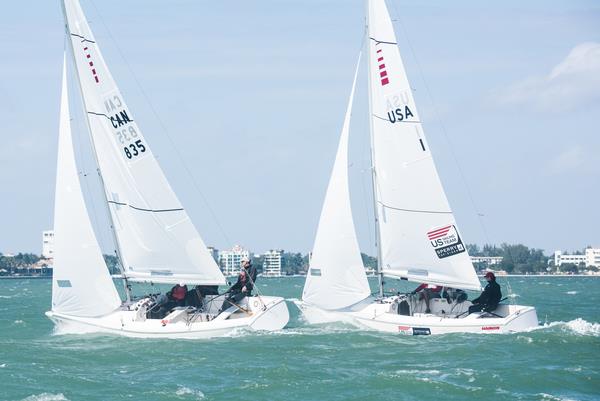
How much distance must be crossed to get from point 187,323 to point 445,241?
19.6 ft

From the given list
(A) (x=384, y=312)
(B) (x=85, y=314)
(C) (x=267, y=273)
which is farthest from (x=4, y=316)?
(C) (x=267, y=273)

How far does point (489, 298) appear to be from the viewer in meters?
24.2

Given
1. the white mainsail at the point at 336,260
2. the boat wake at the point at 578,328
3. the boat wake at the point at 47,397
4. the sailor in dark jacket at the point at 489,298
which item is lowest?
the boat wake at the point at 47,397

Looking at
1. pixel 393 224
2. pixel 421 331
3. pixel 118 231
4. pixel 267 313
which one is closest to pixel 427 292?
pixel 421 331

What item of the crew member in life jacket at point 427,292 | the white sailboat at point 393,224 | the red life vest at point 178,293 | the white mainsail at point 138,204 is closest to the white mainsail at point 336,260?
the white sailboat at point 393,224

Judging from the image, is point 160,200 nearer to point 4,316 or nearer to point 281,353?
point 281,353

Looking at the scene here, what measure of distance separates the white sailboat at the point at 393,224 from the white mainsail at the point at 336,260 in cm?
2

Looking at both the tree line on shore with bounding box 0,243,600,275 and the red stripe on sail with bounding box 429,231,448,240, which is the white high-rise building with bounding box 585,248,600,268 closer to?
the tree line on shore with bounding box 0,243,600,275

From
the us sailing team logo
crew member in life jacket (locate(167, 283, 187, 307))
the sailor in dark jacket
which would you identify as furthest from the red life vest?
the sailor in dark jacket

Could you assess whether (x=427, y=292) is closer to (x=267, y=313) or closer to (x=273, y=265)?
(x=267, y=313)

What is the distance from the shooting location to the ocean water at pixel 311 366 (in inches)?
691

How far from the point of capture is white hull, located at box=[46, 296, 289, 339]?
23.5 metres

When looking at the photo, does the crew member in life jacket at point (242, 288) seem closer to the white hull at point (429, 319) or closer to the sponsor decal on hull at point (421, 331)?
the white hull at point (429, 319)

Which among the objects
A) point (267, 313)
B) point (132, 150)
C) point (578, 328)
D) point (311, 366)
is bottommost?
point (311, 366)
